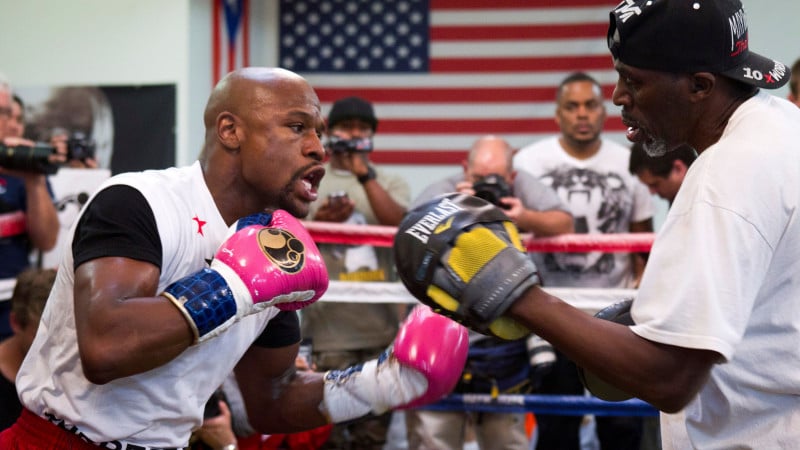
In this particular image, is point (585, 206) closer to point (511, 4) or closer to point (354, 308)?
point (354, 308)

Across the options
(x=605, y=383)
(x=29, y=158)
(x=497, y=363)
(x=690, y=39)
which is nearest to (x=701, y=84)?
(x=690, y=39)

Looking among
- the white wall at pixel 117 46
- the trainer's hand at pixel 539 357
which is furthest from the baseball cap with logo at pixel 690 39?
the white wall at pixel 117 46

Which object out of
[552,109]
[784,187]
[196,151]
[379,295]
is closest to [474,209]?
[784,187]

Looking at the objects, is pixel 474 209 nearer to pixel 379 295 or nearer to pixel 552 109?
pixel 379 295

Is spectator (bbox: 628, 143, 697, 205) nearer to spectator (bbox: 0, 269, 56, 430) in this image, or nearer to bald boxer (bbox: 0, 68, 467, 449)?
bald boxer (bbox: 0, 68, 467, 449)

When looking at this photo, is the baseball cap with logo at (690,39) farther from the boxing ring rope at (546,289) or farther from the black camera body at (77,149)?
the black camera body at (77,149)

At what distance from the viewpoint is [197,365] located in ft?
6.15

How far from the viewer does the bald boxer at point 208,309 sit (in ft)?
5.32

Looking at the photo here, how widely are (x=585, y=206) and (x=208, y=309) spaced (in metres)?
2.42

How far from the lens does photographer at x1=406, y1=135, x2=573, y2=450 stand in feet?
10.9

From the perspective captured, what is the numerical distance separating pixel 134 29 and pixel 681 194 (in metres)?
4.38

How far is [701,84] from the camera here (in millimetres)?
1511

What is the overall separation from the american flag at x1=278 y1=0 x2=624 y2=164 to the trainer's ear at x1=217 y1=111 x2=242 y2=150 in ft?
13.6

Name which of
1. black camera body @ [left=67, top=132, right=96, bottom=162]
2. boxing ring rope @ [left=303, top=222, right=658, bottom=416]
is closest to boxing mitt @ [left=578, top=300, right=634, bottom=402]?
boxing ring rope @ [left=303, top=222, right=658, bottom=416]
